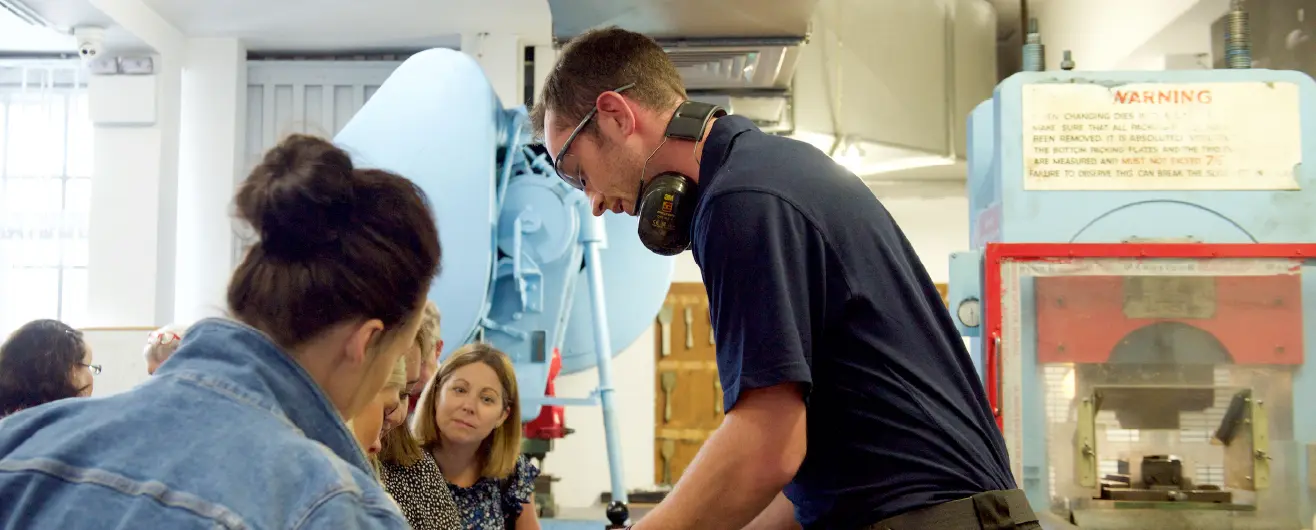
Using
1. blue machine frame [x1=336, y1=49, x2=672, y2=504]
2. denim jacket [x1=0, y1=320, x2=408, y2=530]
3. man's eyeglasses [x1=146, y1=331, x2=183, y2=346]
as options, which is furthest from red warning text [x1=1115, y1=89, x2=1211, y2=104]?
man's eyeglasses [x1=146, y1=331, x2=183, y2=346]

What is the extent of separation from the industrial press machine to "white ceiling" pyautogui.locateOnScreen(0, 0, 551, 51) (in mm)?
3718

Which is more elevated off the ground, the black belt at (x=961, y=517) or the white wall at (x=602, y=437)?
the black belt at (x=961, y=517)

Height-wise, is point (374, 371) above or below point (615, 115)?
below

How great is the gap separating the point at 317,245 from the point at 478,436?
2036mm

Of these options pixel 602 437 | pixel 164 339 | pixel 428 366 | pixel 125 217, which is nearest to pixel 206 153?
pixel 125 217

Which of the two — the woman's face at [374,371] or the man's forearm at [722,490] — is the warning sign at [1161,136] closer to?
the man's forearm at [722,490]

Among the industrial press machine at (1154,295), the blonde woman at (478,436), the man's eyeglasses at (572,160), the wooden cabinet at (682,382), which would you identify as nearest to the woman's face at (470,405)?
the blonde woman at (478,436)

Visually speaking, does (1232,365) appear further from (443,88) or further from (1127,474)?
(443,88)

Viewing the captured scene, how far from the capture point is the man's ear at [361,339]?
39.4 inches

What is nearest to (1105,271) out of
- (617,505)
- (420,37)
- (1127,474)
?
(1127,474)

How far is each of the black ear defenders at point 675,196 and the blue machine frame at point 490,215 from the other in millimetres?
1999

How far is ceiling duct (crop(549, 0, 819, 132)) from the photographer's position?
13.4 ft

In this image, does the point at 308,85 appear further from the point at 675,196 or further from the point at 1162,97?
the point at 675,196

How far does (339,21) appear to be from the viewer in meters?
6.25
